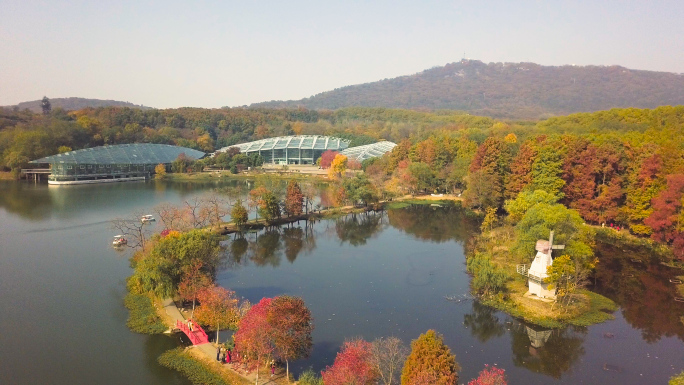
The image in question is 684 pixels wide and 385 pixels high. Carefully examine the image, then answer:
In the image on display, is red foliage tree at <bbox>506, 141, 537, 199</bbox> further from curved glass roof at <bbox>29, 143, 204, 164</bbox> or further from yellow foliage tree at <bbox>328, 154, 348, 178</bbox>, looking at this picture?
curved glass roof at <bbox>29, 143, 204, 164</bbox>

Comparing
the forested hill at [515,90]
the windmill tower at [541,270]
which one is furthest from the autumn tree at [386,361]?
the forested hill at [515,90]

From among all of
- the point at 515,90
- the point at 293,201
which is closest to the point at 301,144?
the point at 293,201

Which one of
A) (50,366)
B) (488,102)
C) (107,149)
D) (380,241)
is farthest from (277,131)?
(488,102)

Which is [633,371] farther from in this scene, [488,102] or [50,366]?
Answer: [488,102]

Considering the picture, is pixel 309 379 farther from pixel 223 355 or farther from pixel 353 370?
pixel 223 355

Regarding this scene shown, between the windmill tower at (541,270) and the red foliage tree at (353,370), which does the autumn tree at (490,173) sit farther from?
the red foliage tree at (353,370)

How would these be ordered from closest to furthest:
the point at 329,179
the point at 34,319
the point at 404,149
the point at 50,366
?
the point at 50,366 < the point at 34,319 < the point at 404,149 < the point at 329,179

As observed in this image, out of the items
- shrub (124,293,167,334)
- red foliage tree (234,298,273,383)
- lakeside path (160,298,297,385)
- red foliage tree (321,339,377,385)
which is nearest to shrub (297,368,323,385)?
lakeside path (160,298,297,385)
